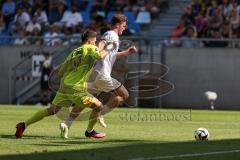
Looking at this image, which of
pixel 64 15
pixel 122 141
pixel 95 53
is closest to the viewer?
pixel 122 141

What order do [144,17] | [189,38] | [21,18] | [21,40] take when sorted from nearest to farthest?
[189,38] < [144,17] < [21,40] < [21,18]

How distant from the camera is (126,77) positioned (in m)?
30.9

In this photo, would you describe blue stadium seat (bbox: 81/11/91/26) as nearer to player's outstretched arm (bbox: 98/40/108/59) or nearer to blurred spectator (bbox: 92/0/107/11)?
blurred spectator (bbox: 92/0/107/11)

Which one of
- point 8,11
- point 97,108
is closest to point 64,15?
point 8,11

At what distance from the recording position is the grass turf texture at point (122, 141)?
41.0 ft

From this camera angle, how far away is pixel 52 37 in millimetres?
34031

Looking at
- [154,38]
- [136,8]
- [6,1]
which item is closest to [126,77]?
[154,38]

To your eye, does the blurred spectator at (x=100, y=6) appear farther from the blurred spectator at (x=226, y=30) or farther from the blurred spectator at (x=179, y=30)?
the blurred spectator at (x=226, y=30)

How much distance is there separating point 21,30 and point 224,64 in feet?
30.7

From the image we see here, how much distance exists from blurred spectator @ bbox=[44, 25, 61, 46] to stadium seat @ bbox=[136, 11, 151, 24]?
11.3 feet

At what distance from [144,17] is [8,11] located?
22.4ft

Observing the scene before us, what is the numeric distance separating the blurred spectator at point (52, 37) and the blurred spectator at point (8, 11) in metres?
2.97

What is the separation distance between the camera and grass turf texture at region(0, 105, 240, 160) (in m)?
12.5

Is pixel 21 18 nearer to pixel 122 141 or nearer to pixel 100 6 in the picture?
pixel 100 6
